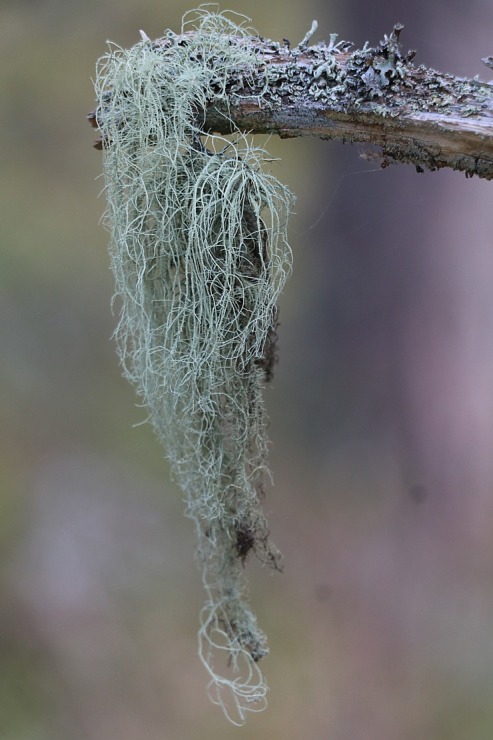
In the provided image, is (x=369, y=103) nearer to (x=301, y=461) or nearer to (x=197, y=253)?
(x=197, y=253)

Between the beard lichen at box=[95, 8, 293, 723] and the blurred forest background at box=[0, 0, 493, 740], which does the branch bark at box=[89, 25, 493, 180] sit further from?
the blurred forest background at box=[0, 0, 493, 740]

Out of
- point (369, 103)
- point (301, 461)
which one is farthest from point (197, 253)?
point (301, 461)

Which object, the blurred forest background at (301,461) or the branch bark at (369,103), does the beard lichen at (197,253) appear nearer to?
the branch bark at (369,103)

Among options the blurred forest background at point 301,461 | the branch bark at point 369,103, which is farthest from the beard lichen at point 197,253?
the blurred forest background at point 301,461

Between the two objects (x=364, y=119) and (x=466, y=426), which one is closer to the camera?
(x=364, y=119)

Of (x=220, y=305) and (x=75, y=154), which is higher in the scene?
(x=75, y=154)

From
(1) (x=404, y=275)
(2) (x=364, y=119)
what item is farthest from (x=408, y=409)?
(2) (x=364, y=119)

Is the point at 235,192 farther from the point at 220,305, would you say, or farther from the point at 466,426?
the point at 466,426

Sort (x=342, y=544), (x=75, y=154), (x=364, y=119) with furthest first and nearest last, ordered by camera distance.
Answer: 1. (x=342, y=544)
2. (x=75, y=154)
3. (x=364, y=119)
